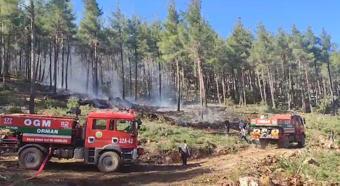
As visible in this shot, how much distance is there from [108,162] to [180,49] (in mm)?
40409

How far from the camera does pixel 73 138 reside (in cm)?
2000

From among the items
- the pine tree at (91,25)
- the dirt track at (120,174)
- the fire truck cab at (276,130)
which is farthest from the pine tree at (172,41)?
the dirt track at (120,174)

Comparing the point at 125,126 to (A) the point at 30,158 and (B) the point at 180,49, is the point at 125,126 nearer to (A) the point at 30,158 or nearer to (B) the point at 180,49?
(A) the point at 30,158

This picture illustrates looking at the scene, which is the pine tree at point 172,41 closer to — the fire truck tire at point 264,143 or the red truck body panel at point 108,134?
the fire truck tire at point 264,143

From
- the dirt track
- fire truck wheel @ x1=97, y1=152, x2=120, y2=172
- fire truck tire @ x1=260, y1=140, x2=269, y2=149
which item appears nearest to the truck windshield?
fire truck wheel @ x1=97, y1=152, x2=120, y2=172

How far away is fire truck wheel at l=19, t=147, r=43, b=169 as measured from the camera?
1925 cm

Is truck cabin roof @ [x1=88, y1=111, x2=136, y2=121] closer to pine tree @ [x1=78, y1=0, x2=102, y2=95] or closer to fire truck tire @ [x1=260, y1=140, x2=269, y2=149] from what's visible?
fire truck tire @ [x1=260, y1=140, x2=269, y2=149]

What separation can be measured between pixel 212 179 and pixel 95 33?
51.1 meters

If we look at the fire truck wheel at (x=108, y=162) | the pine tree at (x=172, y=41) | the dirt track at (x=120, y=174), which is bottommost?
the dirt track at (x=120, y=174)

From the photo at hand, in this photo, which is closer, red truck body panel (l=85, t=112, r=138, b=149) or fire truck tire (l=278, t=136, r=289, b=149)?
red truck body panel (l=85, t=112, r=138, b=149)

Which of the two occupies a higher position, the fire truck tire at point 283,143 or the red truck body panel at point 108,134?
the red truck body panel at point 108,134

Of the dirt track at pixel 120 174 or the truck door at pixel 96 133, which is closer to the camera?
the dirt track at pixel 120 174

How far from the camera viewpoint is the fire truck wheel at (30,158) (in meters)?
19.2

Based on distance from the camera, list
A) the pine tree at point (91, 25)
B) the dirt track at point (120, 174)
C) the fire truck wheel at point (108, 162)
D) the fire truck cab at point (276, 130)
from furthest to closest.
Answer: the pine tree at point (91, 25) < the fire truck cab at point (276, 130) < the fire truck wheel at point (108, 162) < the dirt track at point (120, 174)
